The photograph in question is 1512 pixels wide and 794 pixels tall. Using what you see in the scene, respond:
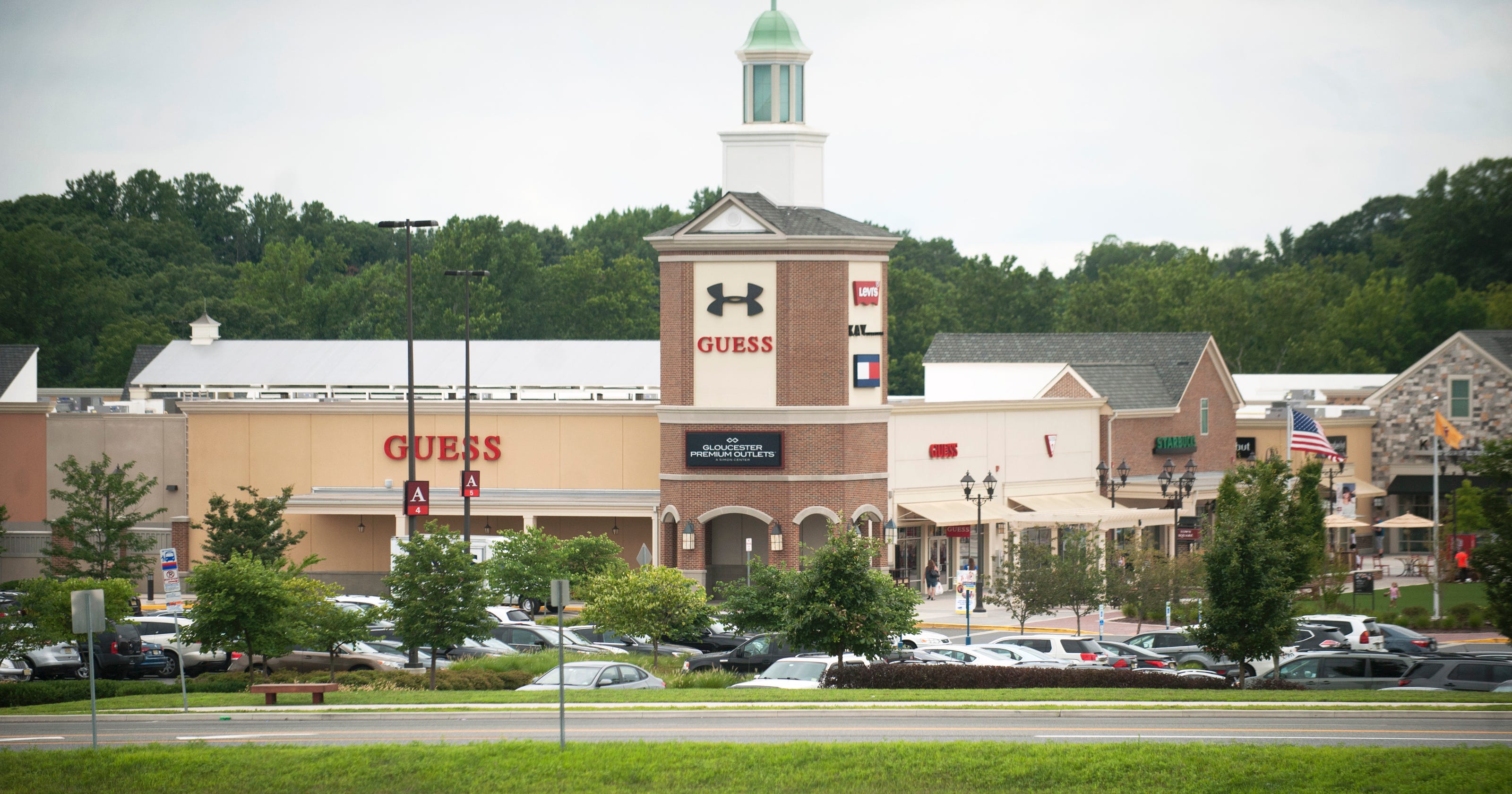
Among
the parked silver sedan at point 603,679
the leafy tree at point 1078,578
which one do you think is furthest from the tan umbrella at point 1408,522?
the parked silver sedan at point 603,679

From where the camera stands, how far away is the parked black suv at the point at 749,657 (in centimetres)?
3562

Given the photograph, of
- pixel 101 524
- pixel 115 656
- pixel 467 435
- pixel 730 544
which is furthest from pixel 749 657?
pixel 101 524

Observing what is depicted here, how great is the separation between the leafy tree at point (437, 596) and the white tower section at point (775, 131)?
24.0 meters

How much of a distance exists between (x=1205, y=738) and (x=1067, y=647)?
45.2 ft

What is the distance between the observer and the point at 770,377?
5175cm

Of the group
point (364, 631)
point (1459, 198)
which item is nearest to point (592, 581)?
point (364, 631)

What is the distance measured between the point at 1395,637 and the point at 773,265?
23.1 m

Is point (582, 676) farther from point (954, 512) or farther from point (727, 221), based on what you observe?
point (954, 512)

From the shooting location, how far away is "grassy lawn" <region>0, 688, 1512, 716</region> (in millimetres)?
27500

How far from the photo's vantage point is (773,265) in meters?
51.6

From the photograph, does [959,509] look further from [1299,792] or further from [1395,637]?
[1299,792]

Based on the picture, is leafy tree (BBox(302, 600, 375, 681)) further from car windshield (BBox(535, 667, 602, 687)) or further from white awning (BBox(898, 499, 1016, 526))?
white awning (BBox(898, 499, 1016, 526))

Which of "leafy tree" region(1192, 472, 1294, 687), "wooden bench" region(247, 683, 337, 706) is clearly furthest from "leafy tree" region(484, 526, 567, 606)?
"leafy tree" region(1192, 472, 1294, 687)

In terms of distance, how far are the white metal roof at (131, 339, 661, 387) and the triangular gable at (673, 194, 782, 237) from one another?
60.4 ft
